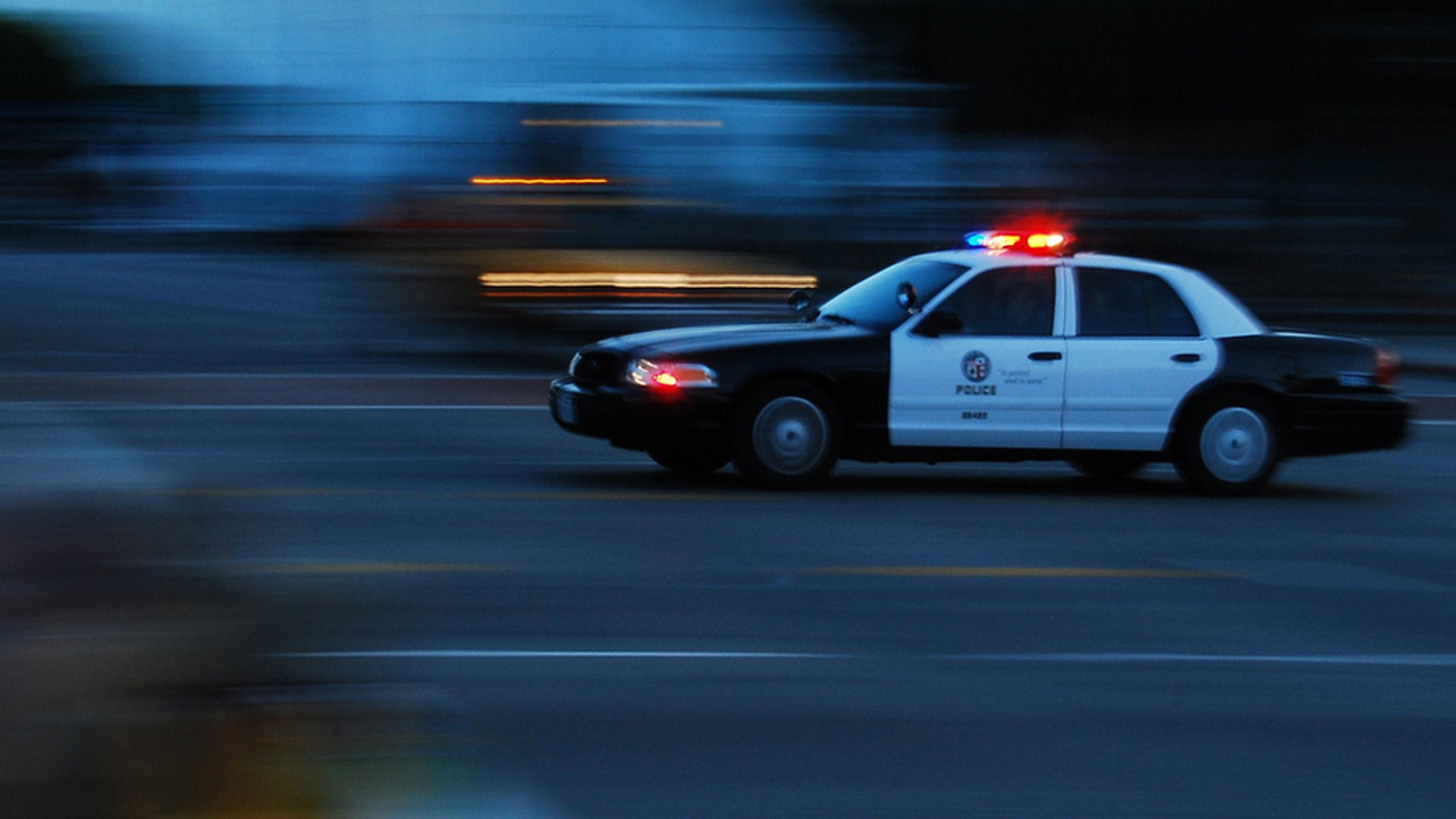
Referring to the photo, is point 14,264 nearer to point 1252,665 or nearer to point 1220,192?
point 1220,192

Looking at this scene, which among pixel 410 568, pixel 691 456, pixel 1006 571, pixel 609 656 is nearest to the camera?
pixel 609 656

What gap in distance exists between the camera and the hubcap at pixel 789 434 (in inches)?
447

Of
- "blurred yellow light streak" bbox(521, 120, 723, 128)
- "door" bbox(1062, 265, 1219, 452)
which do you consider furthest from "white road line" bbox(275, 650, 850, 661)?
"blurred yellow light streak" bbox(521, 120, 723, 128)

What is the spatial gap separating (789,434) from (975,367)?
1.15 m

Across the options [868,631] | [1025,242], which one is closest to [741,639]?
[868,631]

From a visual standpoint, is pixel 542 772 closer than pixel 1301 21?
Yes

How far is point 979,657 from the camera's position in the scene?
279 inches

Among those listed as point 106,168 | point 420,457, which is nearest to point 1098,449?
point 420,457

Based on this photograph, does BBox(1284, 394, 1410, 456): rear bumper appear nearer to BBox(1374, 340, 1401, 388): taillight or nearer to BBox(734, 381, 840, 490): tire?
BBox(1374, 340, 1401, 388): taillight

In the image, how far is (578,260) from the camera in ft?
70.5

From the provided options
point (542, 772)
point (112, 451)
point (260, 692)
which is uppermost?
point (112, 451)

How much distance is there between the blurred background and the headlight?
65 centimetres

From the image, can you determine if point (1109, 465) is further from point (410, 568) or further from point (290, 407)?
point (290, 407)

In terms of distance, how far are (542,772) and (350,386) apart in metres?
13.8
